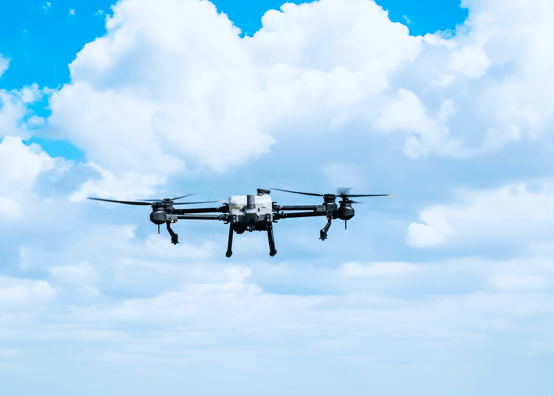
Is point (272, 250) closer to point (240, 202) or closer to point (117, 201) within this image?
point (240, 202)

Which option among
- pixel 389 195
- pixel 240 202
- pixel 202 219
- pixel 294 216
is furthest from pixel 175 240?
pixel 389 195

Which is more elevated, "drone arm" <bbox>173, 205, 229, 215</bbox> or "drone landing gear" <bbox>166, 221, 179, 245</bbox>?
"drone arm" <bbox>173, 205, 229, 215</bbox>

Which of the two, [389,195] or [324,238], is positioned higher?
[389,195]

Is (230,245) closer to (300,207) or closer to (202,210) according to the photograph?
(202,210)

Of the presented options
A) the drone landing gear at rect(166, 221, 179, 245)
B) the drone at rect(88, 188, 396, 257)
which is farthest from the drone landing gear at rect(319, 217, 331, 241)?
→ the drone landing gear at rect(166, 221, 179, 245)

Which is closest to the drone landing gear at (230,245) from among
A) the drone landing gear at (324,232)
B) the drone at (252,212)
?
the drone at (252,212)

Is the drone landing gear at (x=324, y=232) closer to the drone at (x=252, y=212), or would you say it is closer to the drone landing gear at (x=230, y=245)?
the drone at (x=252, y=212)

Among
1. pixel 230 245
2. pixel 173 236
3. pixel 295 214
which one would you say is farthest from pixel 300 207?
pixel 173 236

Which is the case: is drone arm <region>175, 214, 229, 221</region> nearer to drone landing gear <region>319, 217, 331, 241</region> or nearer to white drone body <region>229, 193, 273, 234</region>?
white drone body <region>229, 193, 273, 234</region>
